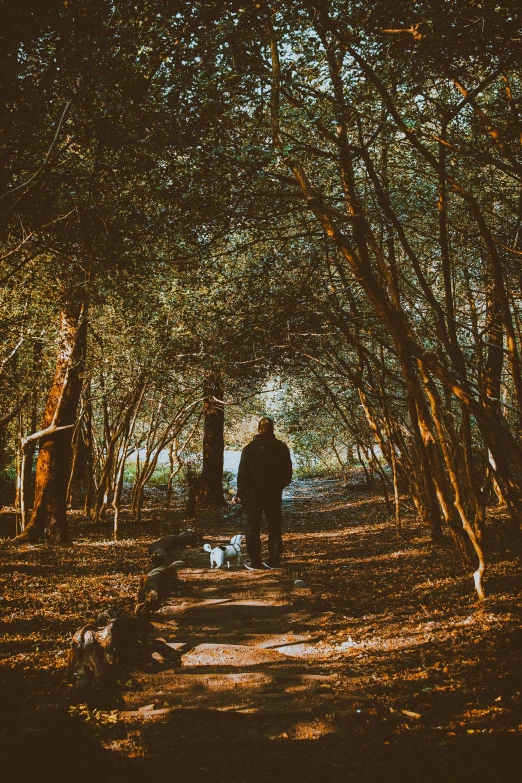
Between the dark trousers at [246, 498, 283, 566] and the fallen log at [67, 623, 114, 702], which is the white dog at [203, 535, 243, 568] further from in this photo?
the fallen log at [67, 623, 114, 702]

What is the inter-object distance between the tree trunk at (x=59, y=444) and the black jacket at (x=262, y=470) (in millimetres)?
4272

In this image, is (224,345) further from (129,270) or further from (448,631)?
(448,631)

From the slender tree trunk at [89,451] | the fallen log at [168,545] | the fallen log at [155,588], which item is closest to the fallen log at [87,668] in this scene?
the fallen log at [155,588]

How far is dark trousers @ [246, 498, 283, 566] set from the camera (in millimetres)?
8531

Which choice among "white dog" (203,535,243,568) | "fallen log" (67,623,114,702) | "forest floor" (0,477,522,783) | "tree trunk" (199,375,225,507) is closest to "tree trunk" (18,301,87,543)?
"forest floor" (0,477,522,783)

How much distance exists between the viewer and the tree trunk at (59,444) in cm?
1131

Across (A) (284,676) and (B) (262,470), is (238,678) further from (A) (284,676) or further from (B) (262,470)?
(B) (262,470)

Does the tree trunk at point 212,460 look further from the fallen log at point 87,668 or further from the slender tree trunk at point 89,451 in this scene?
the fallen log at point 87,668

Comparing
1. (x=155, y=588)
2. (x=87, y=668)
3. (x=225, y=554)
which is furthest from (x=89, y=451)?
(x=87, y=668)

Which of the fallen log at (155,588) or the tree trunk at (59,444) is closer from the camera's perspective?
the fallen log at (155,588)

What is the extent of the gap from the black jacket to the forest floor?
1123mm

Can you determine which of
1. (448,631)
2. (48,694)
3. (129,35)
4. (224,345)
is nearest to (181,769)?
(48,694)

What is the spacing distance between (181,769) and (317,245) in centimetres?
836

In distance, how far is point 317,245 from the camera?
1020 centimetres
